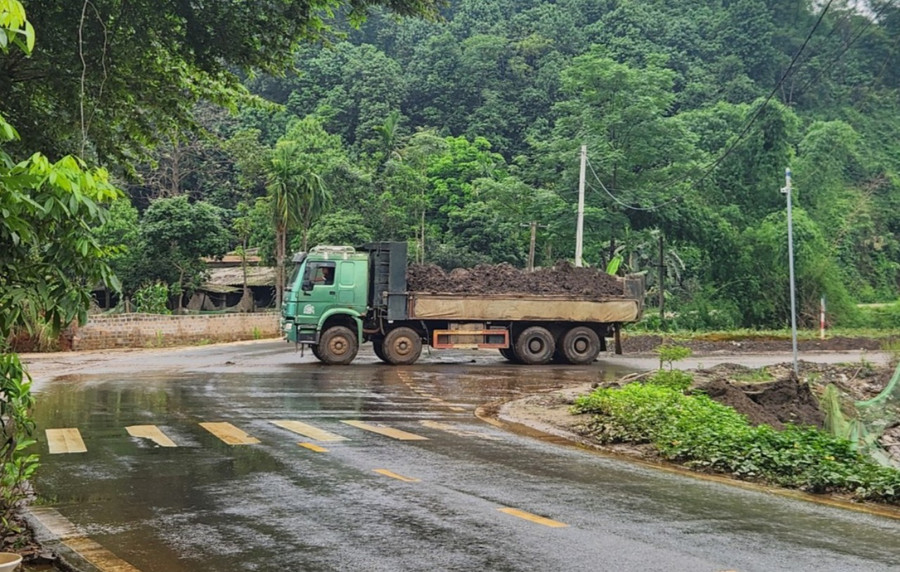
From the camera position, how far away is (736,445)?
32.3 feet

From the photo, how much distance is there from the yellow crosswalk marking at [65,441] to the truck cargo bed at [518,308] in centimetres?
1298

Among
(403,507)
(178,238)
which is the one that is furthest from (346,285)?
(178,238)

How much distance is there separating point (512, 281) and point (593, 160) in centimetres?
1882

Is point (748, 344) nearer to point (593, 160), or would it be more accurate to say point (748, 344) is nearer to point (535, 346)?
point (535, 346)

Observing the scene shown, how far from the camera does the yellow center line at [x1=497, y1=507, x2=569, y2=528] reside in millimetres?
6484

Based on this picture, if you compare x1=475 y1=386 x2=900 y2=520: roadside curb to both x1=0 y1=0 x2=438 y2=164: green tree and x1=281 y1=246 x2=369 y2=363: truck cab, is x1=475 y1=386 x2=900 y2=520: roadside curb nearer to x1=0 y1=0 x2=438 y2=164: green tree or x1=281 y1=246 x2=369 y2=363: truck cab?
x1=0 y1=0 x2=438 y2=164: green tree

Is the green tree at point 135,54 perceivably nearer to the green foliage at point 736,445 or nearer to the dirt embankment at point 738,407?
the dirt embankment at point 738,407

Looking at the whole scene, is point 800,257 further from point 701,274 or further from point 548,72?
point 548,72

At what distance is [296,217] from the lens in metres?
44.6

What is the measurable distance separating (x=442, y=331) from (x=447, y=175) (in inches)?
1229

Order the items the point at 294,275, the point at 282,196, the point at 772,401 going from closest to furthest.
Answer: the point at 772,401 → the point at 294,275 → the point at 282,196

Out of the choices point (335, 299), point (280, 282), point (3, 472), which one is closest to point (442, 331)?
point (335, 299)

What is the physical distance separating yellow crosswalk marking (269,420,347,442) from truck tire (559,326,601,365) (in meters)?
14.2

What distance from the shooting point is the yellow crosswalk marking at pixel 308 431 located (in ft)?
35.7
